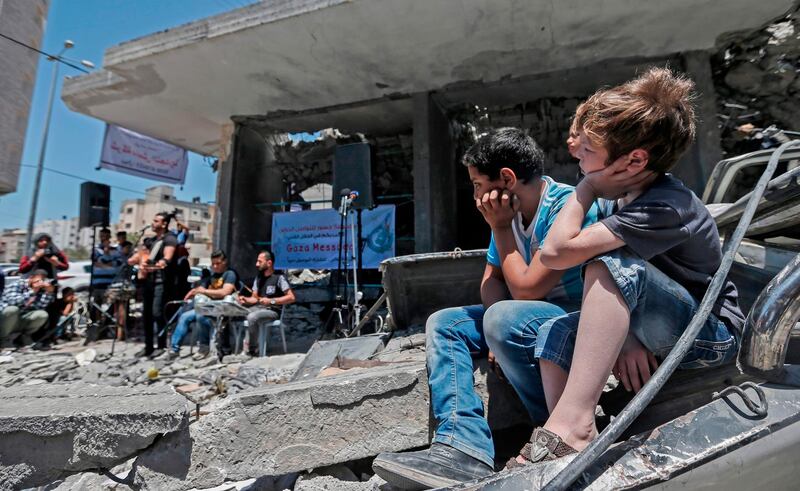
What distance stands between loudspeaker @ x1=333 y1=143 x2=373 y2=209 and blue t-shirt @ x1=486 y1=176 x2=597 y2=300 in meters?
4.53

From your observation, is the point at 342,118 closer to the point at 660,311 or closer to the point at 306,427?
the point at 306,427

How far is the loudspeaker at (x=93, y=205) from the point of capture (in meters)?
8.34

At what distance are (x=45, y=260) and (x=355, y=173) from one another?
5.66 meters

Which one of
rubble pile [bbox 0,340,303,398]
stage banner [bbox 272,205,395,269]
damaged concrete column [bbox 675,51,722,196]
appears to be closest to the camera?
rubble pile [bbox 0,340,303,398]

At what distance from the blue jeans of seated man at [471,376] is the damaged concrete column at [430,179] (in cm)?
487

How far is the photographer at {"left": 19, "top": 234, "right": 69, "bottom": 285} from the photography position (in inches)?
287

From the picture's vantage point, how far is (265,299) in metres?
5.67

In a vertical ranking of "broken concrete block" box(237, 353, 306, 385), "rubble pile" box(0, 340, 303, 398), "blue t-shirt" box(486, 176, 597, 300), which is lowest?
"rubble pile" box(0, 340, 303, 398)

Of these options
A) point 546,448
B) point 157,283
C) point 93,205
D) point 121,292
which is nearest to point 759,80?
point 546,448

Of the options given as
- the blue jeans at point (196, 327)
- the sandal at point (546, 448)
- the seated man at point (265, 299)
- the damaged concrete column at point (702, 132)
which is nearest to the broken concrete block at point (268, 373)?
the seated man at point (265, 299)

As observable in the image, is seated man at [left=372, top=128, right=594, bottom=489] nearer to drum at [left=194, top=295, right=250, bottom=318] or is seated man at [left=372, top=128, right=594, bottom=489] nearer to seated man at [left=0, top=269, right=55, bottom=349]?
drum at [left=194, top=295, right=250, bottom=318]

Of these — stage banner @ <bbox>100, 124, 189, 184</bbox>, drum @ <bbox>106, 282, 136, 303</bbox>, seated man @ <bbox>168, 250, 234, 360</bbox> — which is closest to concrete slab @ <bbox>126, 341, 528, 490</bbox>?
seated man @ <bbox>168, 250, 234, 360</bbox>

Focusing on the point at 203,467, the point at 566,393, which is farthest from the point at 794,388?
the point at 203,467

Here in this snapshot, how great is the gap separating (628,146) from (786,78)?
6205mm
